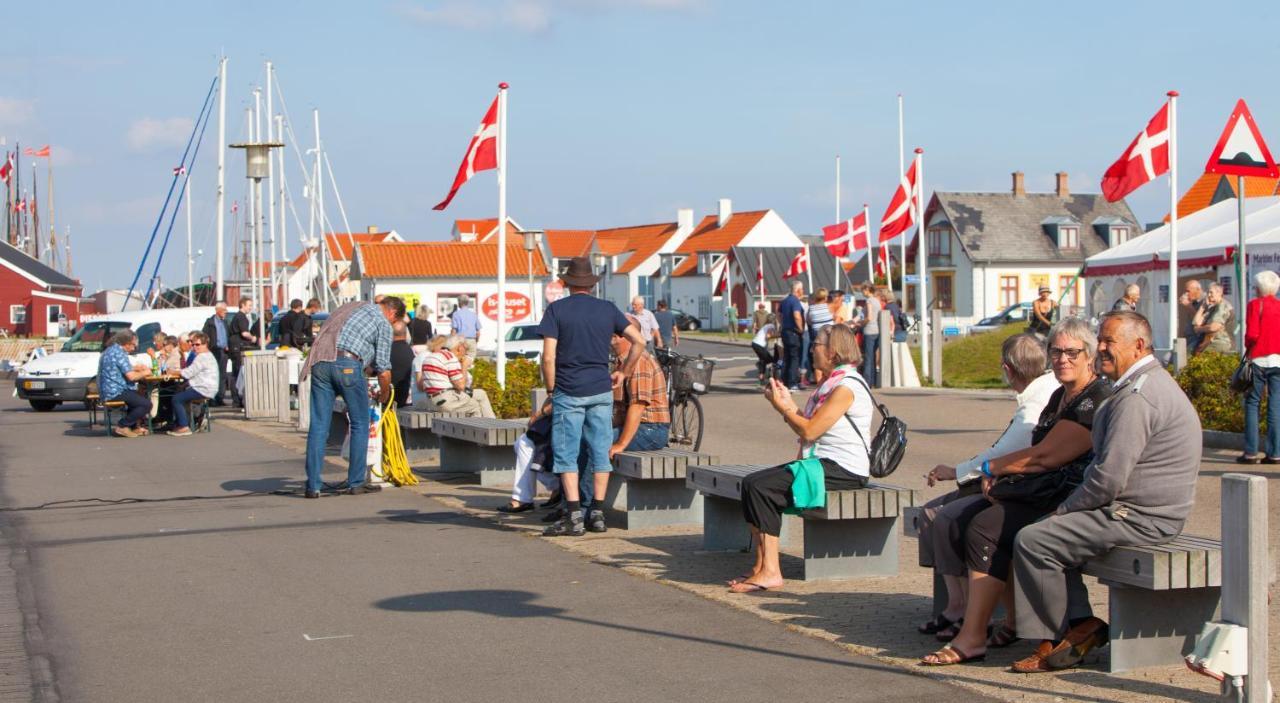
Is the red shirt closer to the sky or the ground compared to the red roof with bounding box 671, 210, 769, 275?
closer to the ground

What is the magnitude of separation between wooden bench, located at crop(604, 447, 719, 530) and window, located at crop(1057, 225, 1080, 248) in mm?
74257

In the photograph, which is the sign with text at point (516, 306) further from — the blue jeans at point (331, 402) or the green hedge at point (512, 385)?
the blue jeans at point (331, 402)

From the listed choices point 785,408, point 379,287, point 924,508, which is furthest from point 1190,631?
point 379,287

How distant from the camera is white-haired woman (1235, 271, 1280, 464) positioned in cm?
1289

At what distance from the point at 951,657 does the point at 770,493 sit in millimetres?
1683

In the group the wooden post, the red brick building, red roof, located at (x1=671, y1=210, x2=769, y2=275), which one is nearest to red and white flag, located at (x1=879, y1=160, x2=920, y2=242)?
the wooden post

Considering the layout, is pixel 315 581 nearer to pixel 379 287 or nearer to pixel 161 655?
pixel 161 655

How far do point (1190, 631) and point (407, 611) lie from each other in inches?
148

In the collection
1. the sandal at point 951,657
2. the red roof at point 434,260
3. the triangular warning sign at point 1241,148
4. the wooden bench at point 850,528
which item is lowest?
the sandal at point 951,657

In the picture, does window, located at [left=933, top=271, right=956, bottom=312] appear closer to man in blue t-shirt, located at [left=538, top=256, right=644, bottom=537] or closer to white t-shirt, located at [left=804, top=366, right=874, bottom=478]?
man in blue t-shirt, located at [left=538, top=256, right=644, bottom=537]

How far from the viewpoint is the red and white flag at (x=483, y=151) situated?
18047 millimetres

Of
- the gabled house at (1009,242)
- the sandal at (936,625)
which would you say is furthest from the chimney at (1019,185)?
the sandal at (936,625)

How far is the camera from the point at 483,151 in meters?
18.1

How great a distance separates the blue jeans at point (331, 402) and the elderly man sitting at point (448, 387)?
7.30ft
